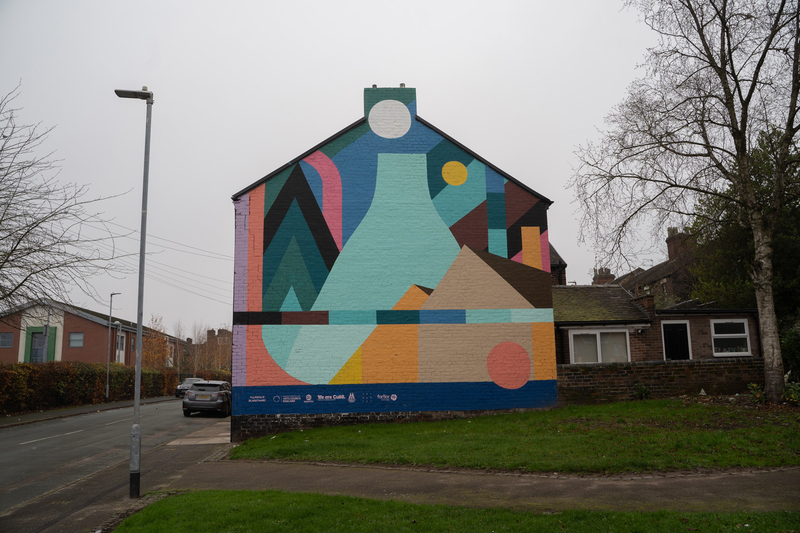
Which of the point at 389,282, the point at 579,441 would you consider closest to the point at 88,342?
the point at 389,282

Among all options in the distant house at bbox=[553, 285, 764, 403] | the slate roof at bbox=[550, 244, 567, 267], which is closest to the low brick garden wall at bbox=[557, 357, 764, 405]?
the distant house at bbox=[553, 285, 764, 403]

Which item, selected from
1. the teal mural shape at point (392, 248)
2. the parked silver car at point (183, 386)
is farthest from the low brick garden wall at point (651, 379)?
the parked silver car at point (183, 386)

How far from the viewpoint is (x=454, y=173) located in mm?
17875

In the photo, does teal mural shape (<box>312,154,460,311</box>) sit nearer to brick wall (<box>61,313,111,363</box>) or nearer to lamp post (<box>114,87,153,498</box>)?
lamp post (<box>114,87,153,498</box>)

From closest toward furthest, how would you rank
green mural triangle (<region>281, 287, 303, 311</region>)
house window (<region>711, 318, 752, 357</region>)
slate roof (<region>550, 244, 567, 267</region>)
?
1. green mural triangle (<region>281, 287, 303, 311</region>)
2. house window (<region>711, 318, 752, 357</region>)
3. slate roof (<region>550, 244, 567, 267</region>)

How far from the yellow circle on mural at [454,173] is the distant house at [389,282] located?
0.04m

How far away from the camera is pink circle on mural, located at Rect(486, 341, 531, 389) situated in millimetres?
16812

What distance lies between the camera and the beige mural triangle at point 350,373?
646 inches

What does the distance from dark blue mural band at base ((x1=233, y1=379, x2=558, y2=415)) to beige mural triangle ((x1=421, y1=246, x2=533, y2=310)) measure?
2.43 metres

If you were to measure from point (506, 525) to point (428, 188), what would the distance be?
12.3 meters

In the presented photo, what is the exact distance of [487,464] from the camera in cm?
1052

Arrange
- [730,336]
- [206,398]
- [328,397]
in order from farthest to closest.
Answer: [206,398] → [730,336] → [328,397]

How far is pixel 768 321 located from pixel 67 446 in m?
20.7

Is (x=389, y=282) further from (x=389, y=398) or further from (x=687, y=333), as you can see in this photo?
(x=687, y=333)
